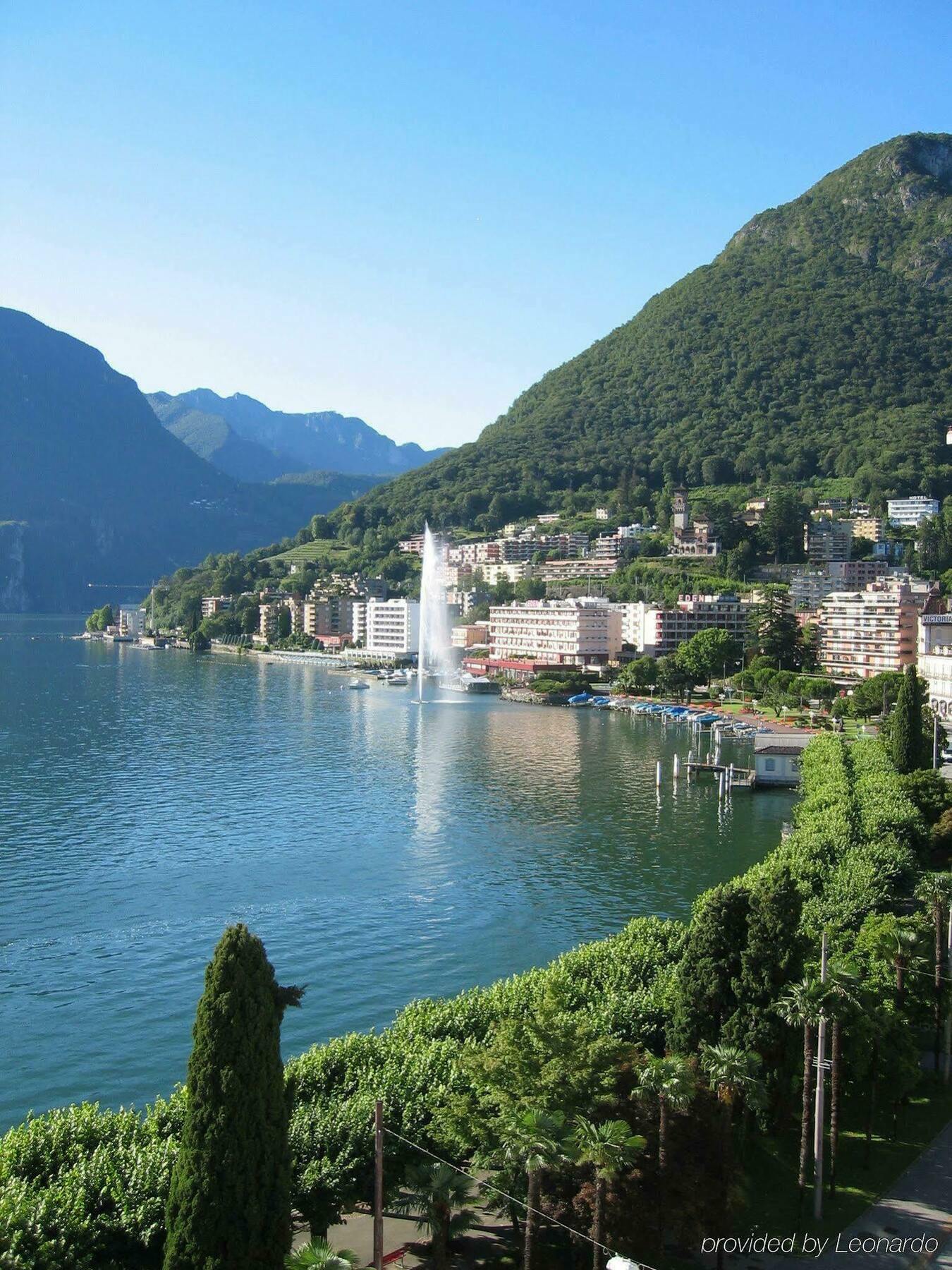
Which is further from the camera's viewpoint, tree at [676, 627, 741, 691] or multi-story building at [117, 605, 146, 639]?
multi-story building at [117, 605, 146, 639]

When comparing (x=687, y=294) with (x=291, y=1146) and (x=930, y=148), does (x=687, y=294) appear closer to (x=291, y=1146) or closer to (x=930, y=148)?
(x=930, y=148)

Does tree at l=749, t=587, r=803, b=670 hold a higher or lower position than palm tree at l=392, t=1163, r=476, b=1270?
higher

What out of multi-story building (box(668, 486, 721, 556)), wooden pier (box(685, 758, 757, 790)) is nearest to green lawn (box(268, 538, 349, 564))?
multi-story building (box(668, 486, 721, 556))

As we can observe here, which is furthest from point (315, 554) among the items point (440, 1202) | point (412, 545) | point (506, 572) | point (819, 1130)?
point (440, 1202)

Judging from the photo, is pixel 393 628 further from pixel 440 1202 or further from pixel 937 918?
pixel 440 1202

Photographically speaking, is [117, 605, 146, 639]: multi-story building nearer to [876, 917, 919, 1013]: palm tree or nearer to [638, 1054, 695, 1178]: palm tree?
[876, 917, 919, 1013]: palm tree
